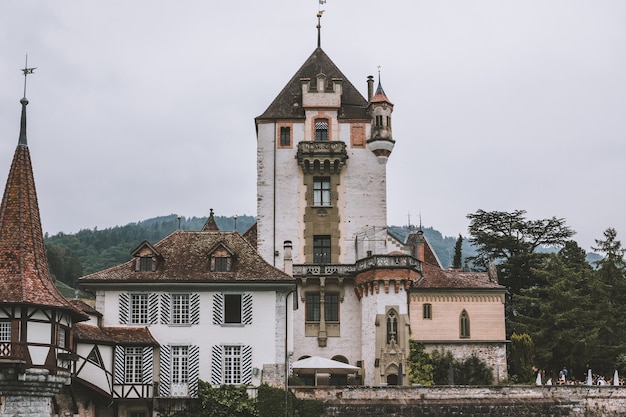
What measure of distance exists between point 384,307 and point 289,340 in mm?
8957

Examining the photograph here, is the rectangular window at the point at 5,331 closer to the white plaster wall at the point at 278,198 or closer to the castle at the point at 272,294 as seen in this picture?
the castle at the point at 272,294

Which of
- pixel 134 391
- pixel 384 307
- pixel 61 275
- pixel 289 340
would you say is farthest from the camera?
pixel 61 275

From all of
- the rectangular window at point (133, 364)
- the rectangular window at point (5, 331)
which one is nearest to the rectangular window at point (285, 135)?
the rectangular window at point (133, 364)

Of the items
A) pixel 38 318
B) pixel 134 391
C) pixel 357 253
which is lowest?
pixel 134 391

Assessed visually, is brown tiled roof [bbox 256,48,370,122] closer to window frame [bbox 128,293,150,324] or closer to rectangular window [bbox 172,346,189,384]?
window frame [bbox 128,293,150,324]

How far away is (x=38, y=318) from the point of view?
36.7 metres

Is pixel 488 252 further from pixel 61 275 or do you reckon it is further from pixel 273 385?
pixel 61 275

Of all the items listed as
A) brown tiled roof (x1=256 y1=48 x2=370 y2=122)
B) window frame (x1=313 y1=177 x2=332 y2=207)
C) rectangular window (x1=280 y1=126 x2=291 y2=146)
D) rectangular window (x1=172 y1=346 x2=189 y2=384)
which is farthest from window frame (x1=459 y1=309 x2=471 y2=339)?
rectangular window (x1=172 y1=346 x2=189 y2=384)

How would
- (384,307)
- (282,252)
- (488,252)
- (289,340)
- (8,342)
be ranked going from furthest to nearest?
(488,252), (282,252), (384,307), (289,340), (8,342)

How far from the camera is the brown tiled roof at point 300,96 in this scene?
6072cm

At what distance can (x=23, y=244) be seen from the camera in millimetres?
37531

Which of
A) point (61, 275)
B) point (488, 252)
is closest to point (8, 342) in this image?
point (488, 252)

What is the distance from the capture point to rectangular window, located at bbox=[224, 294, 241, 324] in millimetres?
47594

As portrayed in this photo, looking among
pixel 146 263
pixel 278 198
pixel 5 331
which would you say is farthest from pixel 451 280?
pixel 5 331
